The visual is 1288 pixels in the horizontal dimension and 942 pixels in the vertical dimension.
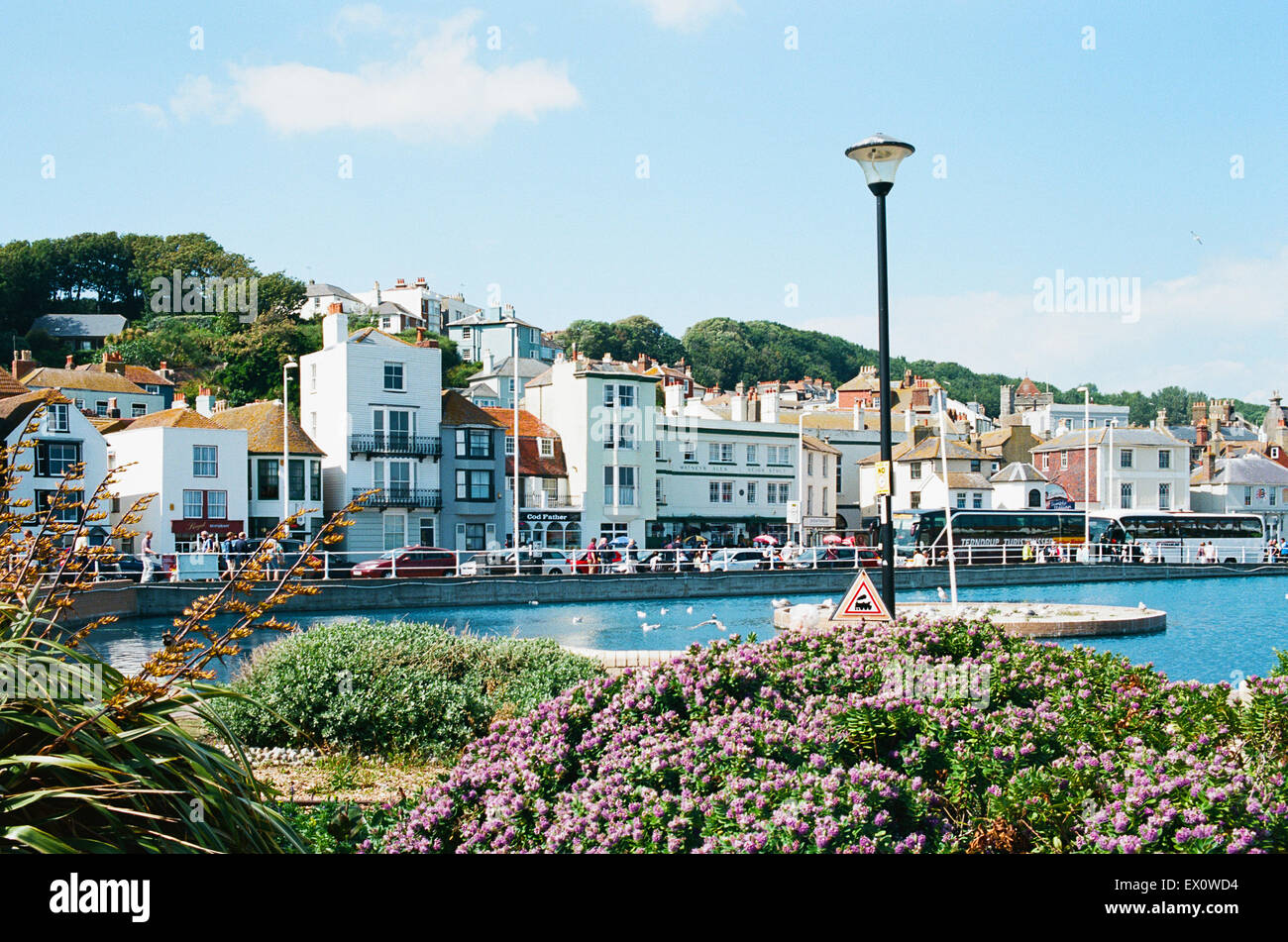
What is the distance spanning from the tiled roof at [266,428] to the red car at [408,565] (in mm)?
9374

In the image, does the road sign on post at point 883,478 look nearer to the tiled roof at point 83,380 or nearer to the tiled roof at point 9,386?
the tiled roof at point 9,386

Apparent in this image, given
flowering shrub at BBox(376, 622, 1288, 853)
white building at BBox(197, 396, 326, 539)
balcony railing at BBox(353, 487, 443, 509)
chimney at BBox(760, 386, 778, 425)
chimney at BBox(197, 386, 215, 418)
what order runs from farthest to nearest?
chimney at BBox(760, 386, 778, 425) < chimney at BBox(197, 386, 215, 418) < balcony railing at BBox(353, 487, 443, 509) < white building at BBox(197, 396, 326, 539) < flowering shrub at BBox(376, 622, 1288, 853)

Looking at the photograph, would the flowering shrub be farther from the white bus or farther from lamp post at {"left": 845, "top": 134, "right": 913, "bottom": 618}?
the white bus

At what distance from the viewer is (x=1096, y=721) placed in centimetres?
568

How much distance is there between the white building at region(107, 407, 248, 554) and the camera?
153ft

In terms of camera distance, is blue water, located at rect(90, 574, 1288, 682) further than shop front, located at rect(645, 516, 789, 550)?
No

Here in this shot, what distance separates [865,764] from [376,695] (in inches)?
271

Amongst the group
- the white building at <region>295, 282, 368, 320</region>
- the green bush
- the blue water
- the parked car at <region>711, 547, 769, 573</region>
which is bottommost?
the blue water

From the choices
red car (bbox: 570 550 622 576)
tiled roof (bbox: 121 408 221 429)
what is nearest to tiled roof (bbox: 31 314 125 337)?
tiled roof (bbox: 121 408 221 429)

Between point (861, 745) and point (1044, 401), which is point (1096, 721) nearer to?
point (861, 745)

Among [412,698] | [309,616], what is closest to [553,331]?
[309,616]

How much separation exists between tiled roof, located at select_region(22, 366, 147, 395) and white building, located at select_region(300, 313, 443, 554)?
12962mm

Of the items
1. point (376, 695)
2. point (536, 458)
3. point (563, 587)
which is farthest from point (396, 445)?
point (376, 695)

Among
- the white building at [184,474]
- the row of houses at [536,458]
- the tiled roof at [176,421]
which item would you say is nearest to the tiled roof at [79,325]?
the row of houses at [536,458]
